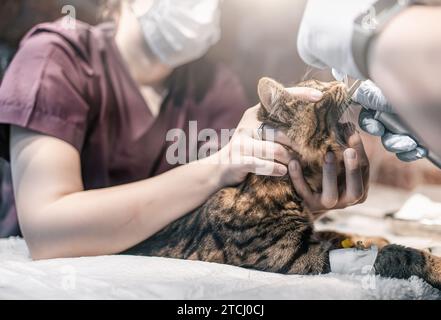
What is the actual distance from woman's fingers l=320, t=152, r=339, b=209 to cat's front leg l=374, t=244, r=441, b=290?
0.37ft

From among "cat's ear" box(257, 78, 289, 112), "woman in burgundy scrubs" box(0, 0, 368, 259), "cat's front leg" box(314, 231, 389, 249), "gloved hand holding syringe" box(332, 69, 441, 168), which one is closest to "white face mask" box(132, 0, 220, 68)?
"woman in burgundy scrubs" box(0, 0, 368, 259)

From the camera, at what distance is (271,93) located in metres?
0.94

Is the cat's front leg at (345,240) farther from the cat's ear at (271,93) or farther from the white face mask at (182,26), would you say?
the white face mask at (182,26)

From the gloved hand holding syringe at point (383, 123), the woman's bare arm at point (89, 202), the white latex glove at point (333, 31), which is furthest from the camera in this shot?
the woman's bare arm at point (89, 202)

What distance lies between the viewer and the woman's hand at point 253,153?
0.93m

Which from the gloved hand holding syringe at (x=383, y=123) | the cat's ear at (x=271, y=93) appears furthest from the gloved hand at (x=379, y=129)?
the cat's ear at (x=271, y=93)

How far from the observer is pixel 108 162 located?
996 millimetres

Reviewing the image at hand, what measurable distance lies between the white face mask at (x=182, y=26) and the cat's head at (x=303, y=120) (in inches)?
4.6

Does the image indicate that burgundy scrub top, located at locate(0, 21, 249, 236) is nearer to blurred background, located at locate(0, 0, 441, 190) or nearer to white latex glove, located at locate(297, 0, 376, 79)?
blurred background, located at locate(0, 0, 441, 190)

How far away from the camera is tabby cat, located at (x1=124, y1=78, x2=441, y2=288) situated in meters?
0.92

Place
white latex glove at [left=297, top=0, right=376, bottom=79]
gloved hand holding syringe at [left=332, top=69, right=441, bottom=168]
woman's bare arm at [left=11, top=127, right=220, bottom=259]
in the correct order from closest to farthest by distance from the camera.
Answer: white latex glove at [left=297, top=0, right=376, bottom=79], gloved hand holding syringe at [left=332, top=69, right=441, bottom=168], woman's bare arm at [left=11, top=127, right=220, bottom=259]

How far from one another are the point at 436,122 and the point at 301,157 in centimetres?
29

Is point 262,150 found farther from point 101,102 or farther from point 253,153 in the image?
point 101,102
